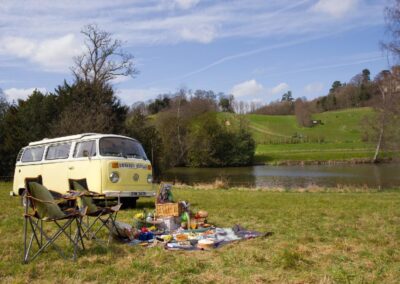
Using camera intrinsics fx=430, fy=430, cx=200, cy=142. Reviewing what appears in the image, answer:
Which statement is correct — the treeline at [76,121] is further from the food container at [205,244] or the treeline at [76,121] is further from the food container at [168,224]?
the food container at [205,244]

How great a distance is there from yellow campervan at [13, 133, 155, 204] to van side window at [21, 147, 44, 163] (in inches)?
15.1

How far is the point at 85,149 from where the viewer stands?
40.0 ft

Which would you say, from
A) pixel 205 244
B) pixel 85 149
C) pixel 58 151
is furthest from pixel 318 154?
pixel 205 244

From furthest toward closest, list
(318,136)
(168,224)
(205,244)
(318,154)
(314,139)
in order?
(318,136) → (314,139) → (318,154) → (168,224) → (205,244)

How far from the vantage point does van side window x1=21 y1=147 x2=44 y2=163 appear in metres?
14.1

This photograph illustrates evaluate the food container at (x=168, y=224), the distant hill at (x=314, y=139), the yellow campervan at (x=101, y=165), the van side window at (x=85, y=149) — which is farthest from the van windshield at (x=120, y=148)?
the distant hill at (x=314, y=139)

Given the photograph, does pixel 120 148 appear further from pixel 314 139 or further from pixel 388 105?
pixel 314 139

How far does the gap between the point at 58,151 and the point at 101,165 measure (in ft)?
8.06

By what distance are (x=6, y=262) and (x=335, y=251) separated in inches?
187

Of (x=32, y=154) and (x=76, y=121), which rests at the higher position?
(x=76, y=121)

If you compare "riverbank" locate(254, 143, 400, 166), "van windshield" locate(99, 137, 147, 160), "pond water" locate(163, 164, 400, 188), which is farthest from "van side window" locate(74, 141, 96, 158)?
"riverbank" locate(254, 143, 400, 166)

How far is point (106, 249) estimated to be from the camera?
6688mm

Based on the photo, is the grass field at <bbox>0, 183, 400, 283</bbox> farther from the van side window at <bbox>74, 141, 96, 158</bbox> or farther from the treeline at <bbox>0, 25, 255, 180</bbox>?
the treeline at <bbox>0, 25, 255, 180</bbox>

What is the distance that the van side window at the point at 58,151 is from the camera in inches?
505
